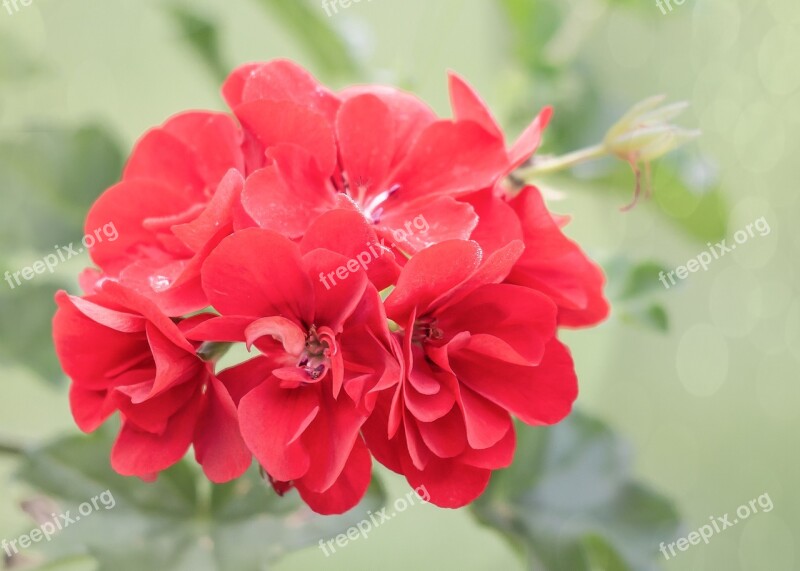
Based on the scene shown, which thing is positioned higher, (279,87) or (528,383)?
(279,87)

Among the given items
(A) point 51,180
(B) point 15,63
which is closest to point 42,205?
(A) point 51,180

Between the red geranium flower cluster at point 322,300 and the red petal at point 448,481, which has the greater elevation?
the red geranium flower cluster at point 322,300

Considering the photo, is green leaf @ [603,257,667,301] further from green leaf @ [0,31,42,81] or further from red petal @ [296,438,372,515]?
green leaf @ [0,31,42,81]

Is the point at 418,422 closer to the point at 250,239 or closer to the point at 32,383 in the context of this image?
the point at 250,239
